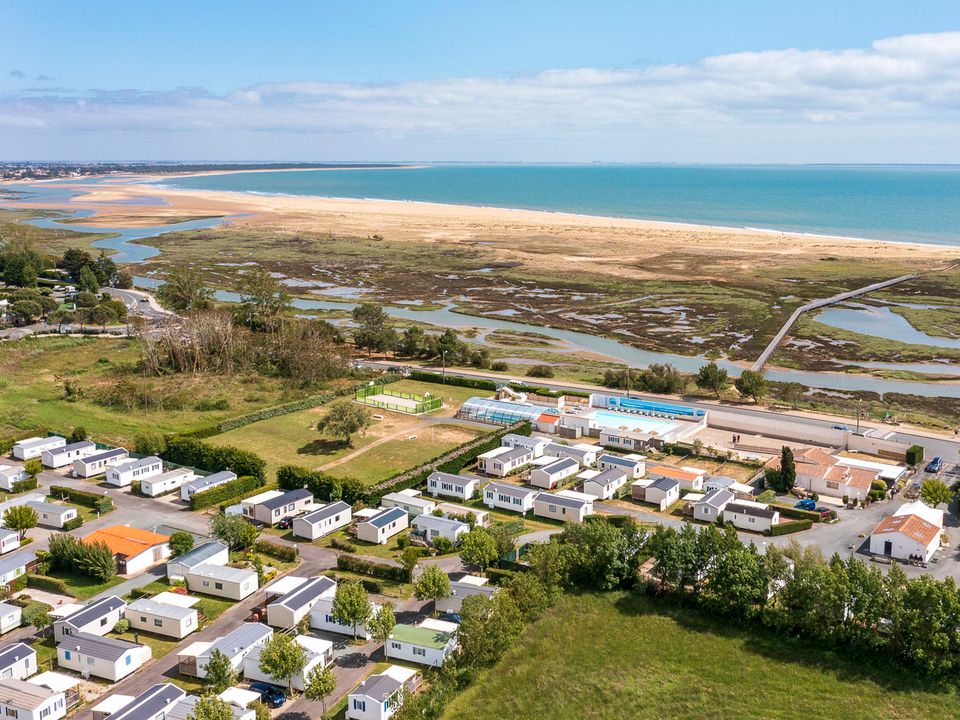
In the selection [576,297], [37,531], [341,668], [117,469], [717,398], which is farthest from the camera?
[576,297]

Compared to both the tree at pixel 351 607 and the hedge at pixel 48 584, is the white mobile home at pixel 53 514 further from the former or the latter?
the tree at pixel 351 607

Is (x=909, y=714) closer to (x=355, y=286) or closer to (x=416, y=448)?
(x=416, y=448)

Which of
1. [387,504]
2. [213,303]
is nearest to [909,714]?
[387,504]

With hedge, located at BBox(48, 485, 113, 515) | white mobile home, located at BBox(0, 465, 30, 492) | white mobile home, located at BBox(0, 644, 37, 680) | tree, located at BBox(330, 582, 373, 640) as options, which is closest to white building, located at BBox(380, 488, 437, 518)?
tree, located at BBox(330, 582, 373, 640)

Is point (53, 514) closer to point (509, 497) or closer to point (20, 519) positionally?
point (20, 519)

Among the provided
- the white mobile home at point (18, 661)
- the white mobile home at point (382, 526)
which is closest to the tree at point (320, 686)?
the white mobile home at point (18, 661)

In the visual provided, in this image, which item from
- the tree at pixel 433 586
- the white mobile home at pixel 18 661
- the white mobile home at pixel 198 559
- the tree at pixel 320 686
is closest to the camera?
the tree at pixel 320 686

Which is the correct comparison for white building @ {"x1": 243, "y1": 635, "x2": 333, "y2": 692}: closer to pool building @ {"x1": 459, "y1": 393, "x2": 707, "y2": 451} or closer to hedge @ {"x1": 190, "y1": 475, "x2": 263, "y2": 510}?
hedge @ {"x1": 190, "y1": 475, "x2": 263, "y2": 510}

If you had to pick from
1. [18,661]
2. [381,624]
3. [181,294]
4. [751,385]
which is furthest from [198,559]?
[181,294]
